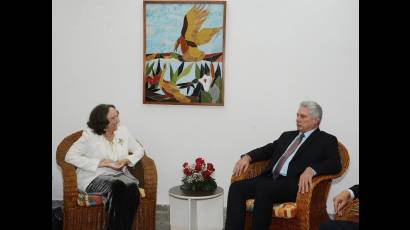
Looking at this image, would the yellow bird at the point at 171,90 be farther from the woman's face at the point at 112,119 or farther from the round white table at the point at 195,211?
the round white table at the point at 195,211

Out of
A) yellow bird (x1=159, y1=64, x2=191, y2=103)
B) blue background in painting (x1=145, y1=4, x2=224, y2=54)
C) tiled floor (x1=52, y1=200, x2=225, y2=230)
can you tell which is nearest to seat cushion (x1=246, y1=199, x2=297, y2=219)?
tiled floor (x1=52, y1=200, x2=225, y2=230)

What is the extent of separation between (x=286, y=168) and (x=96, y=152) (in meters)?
1.60

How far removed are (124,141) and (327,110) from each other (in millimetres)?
2010

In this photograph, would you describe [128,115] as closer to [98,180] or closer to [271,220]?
[98,180]

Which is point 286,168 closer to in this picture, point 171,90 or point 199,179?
point 199,179

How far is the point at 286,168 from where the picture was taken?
4.19 meters

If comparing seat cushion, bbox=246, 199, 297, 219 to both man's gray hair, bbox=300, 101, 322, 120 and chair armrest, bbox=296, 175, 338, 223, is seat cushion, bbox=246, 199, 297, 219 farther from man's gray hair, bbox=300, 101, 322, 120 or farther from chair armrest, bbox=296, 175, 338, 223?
man's gray hair, bbox=300, 101, 322, 120

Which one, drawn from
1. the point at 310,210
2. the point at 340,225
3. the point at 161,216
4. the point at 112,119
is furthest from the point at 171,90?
the point at 340,225

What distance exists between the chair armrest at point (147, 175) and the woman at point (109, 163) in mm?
77

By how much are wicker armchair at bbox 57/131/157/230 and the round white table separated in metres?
0.21

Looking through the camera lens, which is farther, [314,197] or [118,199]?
[118,199]

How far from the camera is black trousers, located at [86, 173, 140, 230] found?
3936 millimetres

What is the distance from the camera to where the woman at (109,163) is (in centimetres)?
397

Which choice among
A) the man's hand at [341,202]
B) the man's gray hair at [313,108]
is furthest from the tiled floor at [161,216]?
the man's hand at [341,202]
